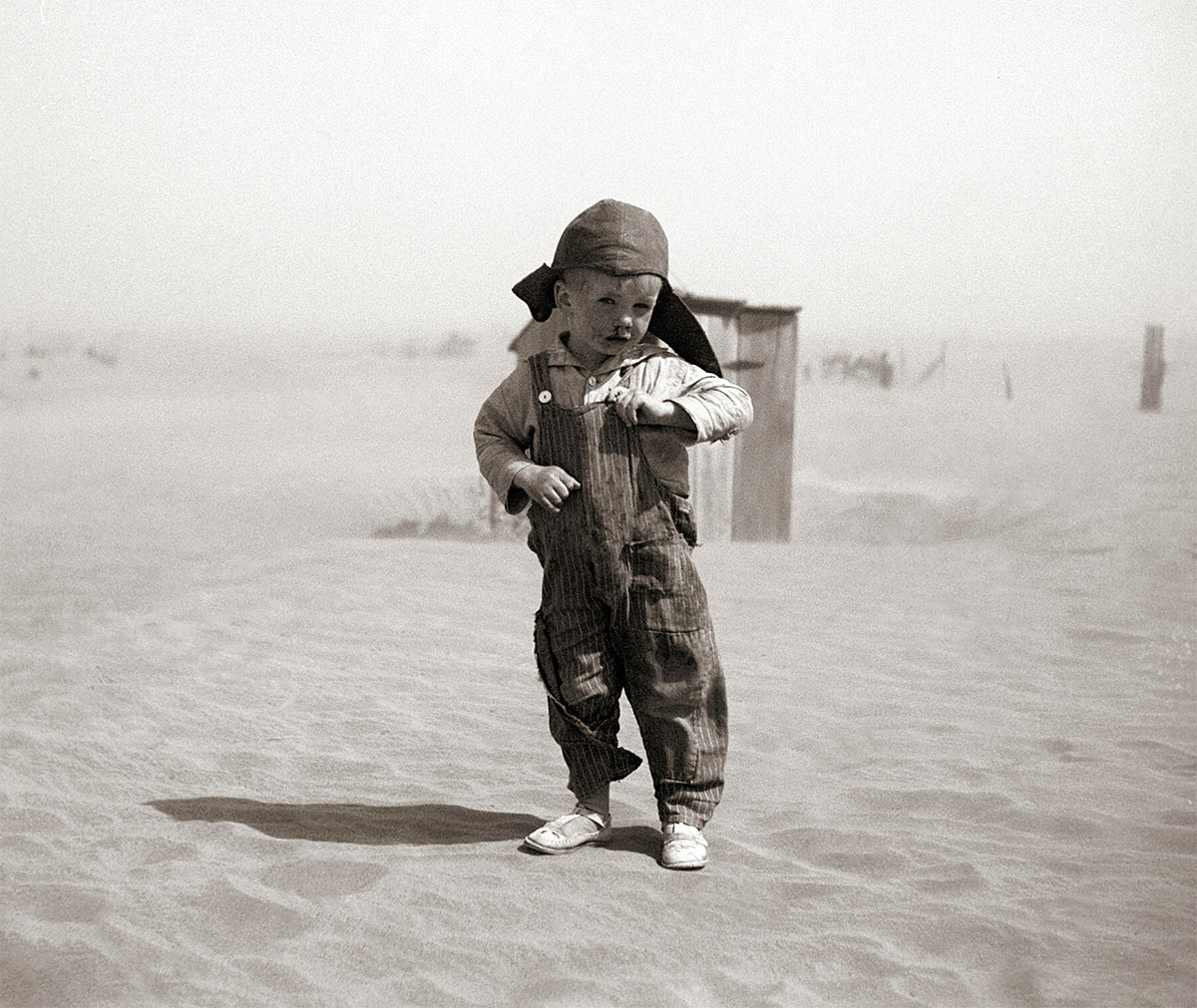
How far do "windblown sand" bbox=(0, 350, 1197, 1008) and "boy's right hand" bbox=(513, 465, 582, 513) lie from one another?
0.88 m

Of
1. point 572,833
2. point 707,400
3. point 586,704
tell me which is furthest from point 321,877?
point 707,400

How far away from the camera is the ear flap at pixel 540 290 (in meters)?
3.17

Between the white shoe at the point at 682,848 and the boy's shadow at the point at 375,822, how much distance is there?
99 millimetres

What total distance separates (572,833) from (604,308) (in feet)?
4.14

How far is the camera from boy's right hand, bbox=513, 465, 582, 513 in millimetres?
3012

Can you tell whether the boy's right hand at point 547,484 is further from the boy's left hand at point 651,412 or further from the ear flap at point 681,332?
the ear flap at point 681,332

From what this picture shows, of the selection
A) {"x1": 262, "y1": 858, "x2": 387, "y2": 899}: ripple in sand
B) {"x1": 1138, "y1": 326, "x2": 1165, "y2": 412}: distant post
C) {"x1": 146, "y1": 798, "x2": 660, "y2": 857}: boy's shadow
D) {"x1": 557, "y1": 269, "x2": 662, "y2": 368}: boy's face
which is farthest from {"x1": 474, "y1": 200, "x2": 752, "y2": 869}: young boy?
{"x1": 1138, "y1": 326, "x2": 1165, "y2": 412}: distant post

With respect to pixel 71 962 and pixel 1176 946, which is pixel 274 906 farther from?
pixel 1176 946

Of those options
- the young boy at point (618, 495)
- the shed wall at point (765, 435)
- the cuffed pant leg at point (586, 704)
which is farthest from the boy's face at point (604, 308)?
the shed wall at point (765, 435)

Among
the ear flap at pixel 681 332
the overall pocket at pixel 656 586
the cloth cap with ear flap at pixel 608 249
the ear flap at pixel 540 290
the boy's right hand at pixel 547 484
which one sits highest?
the cloth cap with ear flap at pixel 608 249

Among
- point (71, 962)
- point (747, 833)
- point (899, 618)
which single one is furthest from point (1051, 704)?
point (71, 962)

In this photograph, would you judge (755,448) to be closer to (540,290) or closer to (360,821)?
(360,821)

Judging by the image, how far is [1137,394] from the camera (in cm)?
1288

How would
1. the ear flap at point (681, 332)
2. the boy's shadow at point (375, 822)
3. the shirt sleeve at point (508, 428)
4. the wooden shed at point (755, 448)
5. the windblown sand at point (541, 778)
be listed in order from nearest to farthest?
the windblown sand at point (541, 778) < the shirt sleeve at point (508, 428) < the ear flap at point (681, 332) < the boy's shadow at point (375, 822) < the wooden shed at point (755, 448)
